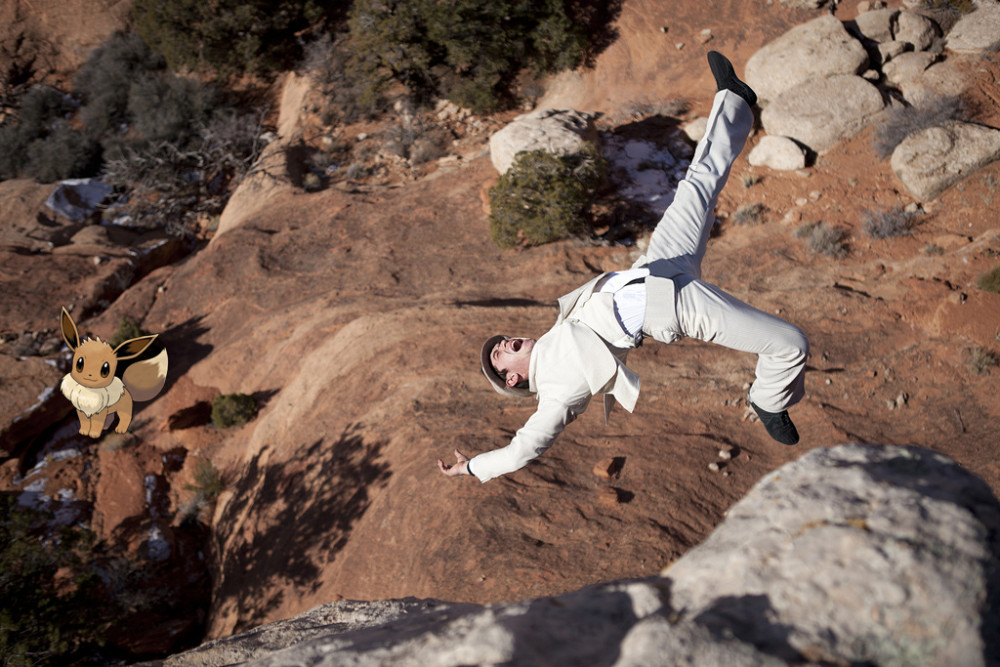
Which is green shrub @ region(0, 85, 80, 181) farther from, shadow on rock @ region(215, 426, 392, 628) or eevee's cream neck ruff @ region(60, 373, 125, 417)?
shadow on rock @ region(215, 426, 392, 628)

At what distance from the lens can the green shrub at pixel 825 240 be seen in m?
7.48

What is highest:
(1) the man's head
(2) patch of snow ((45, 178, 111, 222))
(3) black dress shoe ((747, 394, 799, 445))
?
(1) the man's head

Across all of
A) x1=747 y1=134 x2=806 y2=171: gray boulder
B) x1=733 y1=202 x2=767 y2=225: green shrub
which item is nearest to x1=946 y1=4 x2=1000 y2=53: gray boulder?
x1=747 y1=134 x2=806 y2=171: gray boulder

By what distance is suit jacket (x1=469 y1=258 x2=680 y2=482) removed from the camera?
300 centimetres

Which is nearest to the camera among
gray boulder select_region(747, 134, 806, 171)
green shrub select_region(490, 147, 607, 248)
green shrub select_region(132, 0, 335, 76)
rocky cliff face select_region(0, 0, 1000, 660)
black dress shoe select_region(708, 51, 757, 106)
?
black dress shoe select_region(708, 51, 757, 106)

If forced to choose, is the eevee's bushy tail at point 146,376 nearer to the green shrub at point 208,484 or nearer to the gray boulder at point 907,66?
the green shrub at point 208,484

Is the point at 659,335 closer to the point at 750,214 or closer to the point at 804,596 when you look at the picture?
the point at 804,596

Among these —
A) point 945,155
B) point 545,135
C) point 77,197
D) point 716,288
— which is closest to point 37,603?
point 716,288

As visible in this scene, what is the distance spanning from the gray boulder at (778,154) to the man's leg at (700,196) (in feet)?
21.3

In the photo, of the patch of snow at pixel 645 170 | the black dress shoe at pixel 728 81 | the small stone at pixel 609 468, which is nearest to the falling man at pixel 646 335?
the black dress shoe at pixel 728 81

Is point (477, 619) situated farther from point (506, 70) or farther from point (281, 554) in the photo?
point (506, 70)

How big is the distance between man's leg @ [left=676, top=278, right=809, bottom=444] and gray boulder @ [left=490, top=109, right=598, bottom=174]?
275 inches

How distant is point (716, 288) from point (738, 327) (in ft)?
0.95

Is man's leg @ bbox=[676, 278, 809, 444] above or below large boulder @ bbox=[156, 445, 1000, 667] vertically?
below
